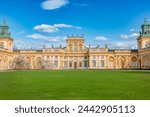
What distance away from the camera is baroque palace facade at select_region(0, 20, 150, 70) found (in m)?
70.8

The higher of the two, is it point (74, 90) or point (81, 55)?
point (81, 55)

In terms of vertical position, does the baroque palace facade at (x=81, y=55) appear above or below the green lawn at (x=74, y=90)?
above

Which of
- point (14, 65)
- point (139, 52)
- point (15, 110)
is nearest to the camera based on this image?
point (15, 110)

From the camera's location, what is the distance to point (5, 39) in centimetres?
7031

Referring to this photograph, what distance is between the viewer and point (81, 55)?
74500 mm

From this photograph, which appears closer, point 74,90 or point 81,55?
point 74,90

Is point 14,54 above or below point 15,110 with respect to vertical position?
above

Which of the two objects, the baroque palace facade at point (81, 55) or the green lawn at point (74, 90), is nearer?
the green lawn at point (74, 90)

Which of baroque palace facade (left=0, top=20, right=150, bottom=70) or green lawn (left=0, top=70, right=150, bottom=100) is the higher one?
baroque palace facade (left=0, top=20, right=150, bottom=70)

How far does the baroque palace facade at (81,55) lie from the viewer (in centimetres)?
7081

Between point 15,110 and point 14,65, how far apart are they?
51.8 meters

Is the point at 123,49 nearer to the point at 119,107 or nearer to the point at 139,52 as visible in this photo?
the point at 139,52

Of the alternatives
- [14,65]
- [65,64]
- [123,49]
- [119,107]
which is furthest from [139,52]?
[119,107]

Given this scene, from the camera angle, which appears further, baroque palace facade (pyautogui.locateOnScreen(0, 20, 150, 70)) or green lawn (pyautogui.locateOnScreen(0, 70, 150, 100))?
baroque palace facade (pyautogui.locateOnScreen(0, 20, 150, 70))
